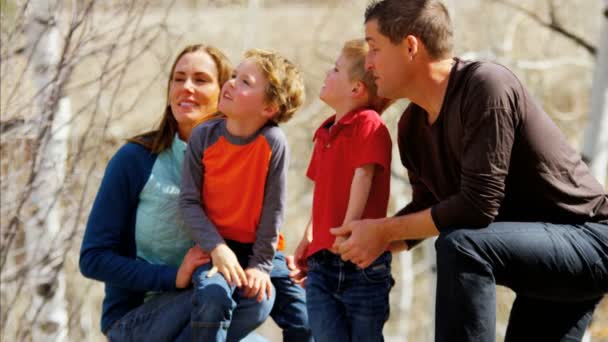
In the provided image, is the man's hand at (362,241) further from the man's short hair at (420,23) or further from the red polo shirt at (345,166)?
the man's short hair at (420,23)

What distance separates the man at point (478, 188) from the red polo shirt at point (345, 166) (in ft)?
0.41

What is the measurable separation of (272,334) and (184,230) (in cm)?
1205

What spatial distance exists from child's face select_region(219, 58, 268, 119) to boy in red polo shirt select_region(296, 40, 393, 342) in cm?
23

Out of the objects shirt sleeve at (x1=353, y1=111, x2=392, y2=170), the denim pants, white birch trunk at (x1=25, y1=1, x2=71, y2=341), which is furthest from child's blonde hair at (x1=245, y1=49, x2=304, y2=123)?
white birch trunk at (x1=25, y1=1, x2=71, y2=341)

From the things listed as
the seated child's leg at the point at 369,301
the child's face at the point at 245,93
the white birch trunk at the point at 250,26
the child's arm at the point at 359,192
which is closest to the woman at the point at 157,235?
the child's face at the point at 245,93

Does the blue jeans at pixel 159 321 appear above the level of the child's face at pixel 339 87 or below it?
below

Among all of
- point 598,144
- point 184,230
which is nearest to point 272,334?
point 598,144

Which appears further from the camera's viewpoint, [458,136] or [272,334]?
[272,334]

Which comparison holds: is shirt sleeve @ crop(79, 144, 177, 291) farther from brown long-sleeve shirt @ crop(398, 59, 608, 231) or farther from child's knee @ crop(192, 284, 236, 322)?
brown long-sleeve shirt @ crop(398, 59, 608, 231)

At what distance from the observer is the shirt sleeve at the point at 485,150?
2.83 m

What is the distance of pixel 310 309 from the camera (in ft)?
10.6

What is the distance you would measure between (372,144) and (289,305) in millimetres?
722

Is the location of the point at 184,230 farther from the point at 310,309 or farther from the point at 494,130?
the point at 494,130

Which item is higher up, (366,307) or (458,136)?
(458,136)
